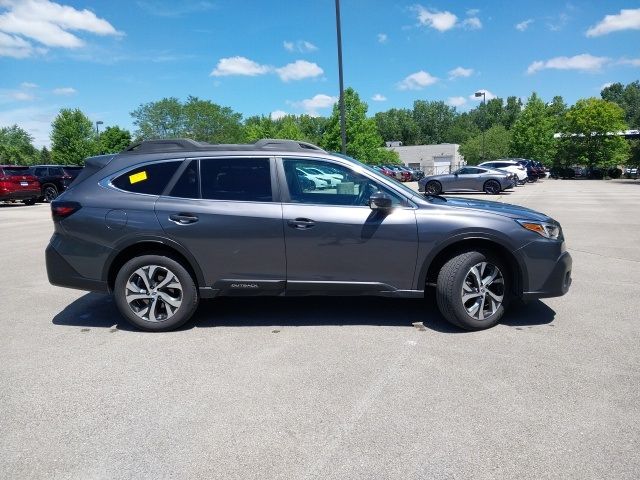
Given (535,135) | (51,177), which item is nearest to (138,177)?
(51,177)

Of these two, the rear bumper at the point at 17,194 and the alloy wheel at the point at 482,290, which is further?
the rear bumper at the point at 17,194

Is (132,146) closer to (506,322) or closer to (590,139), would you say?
(506,322)

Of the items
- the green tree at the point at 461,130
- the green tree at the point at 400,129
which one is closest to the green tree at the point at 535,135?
the green tree at the point at 461,130

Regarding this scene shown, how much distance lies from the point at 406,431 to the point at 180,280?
2.62 metres

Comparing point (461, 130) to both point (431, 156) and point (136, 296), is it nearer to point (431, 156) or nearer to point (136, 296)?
point (431, 156)

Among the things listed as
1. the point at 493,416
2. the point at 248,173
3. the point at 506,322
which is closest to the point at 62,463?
the point at 493,416

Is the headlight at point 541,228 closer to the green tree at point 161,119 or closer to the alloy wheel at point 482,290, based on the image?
the alloy wheel at point 482,290

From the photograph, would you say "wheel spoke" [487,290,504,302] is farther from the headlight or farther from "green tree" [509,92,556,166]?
"green tree" [509,92,556,166]

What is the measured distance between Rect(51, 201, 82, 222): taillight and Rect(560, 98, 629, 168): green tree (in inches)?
2096

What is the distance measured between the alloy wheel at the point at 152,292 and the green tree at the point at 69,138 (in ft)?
217

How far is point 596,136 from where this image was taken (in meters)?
48.8

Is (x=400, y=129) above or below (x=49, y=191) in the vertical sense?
above

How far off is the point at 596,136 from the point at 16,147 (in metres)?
93.6

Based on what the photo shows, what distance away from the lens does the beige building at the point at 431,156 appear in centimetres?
8506
